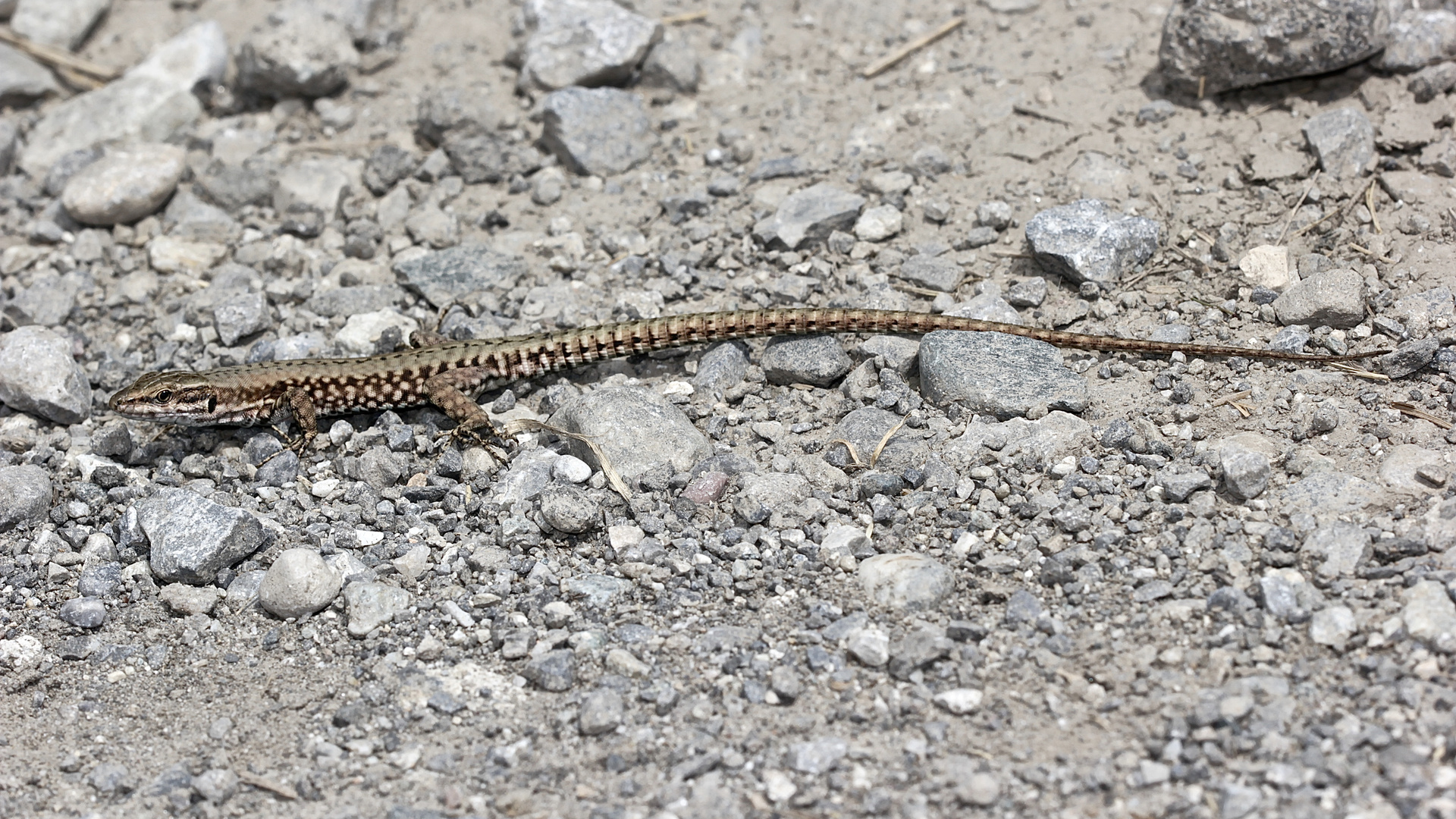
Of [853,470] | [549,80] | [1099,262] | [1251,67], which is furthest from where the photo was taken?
[549,80]

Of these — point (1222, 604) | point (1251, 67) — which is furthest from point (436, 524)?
point (1251, 67)

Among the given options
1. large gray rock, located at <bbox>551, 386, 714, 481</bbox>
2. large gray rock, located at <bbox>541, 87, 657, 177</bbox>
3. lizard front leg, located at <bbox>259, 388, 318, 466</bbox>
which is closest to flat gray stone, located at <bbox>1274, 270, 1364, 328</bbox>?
large gray rock, located at <bbox>551, 386, 714, 481</bbox>

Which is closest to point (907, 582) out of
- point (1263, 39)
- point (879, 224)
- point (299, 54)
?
point (879, 224)

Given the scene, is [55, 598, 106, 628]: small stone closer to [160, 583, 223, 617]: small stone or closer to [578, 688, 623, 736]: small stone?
[160, 583, 223, 617]: small stone

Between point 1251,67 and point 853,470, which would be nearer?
point 853,470

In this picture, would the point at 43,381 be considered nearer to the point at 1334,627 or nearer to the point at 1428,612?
the point at 1334,627

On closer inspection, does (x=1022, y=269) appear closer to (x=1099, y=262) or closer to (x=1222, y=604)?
(x=1099, y=262)

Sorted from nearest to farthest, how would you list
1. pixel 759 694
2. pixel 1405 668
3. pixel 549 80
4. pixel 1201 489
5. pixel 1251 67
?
pixel 1405 668
pixel 759 694
pixel 1201 489
pixel 1251 67
pixel 549 80
